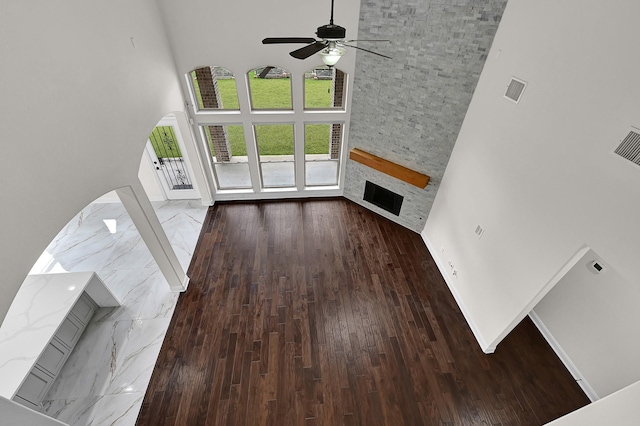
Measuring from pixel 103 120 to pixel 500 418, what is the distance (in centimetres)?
643

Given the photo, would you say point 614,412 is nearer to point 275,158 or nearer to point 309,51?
point 309,51

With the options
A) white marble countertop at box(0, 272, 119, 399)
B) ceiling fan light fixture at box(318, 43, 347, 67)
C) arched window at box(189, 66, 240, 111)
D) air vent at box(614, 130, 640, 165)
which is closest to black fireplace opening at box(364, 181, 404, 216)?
arched window at box(189, 66, 240, 111)

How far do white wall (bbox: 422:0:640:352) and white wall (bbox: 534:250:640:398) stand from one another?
69cm

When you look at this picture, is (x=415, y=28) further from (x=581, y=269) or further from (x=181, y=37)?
(x=581, y=269)

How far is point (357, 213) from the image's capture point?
7266 millimetres

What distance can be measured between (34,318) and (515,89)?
722cm

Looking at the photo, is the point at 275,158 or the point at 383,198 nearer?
the point at 383,198

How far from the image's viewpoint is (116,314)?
196 inches

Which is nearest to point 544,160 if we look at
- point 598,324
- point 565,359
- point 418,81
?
point 598,324

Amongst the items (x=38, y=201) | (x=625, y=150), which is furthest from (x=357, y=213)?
(x=38, y=201)

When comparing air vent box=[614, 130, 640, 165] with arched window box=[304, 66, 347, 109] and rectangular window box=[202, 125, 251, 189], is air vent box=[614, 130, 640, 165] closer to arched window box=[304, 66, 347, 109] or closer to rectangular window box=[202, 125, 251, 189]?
arched window box=[304, 66, 347, 109]

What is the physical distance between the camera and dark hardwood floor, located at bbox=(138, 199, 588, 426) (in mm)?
3984

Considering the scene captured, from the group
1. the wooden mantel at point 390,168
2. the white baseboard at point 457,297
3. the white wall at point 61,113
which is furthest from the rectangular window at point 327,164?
the white wall at point 61,113

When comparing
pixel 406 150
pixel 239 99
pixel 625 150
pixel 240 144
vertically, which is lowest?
pixel 240 144
